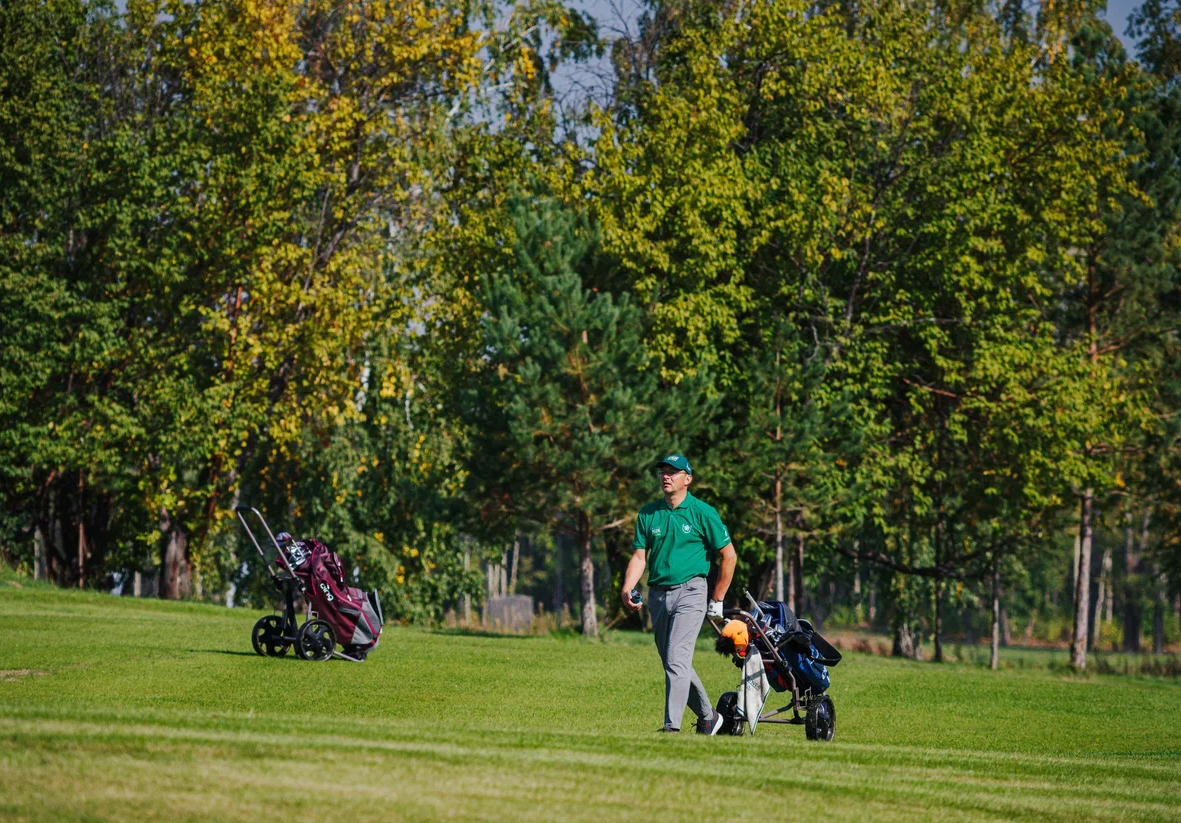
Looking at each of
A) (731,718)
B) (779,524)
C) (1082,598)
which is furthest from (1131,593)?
(731,718)

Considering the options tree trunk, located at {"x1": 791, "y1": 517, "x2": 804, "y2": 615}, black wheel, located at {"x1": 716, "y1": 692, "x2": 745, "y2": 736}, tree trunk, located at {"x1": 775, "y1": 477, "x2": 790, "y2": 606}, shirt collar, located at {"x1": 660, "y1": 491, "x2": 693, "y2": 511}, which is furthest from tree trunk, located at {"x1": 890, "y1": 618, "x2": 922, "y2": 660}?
shirt collar, located at {"x1": 660, "y1": 491, "x2": 693, "y2": 511}

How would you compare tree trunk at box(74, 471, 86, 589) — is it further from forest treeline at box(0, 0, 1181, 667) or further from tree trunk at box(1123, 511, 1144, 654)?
tree trunk at box(1123, 511, 1144, 654)

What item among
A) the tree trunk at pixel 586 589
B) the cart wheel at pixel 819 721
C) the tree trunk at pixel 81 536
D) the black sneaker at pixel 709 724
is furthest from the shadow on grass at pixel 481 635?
the black sneaker at pixel 709 724

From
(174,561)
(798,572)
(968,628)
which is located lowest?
(968,628)

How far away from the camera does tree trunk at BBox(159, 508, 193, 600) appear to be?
125 ft

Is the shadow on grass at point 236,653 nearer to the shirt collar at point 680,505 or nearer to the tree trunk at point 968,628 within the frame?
the shirt collar at point 680,505

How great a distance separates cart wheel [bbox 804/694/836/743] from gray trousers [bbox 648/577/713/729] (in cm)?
151

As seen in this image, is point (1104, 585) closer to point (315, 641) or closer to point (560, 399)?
point (560, 399)

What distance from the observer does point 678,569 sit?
460 inches

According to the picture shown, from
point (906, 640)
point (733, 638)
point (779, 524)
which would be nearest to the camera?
point (733, 638)

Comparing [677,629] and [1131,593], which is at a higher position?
[677,629]

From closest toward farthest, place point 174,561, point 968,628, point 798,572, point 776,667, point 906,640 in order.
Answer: point 776,667 < point 798,572 < point 174,561 < point 906,640 < point 968,628

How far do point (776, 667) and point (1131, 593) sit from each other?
75.5m

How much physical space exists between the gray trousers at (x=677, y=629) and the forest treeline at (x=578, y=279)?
59.4ft
